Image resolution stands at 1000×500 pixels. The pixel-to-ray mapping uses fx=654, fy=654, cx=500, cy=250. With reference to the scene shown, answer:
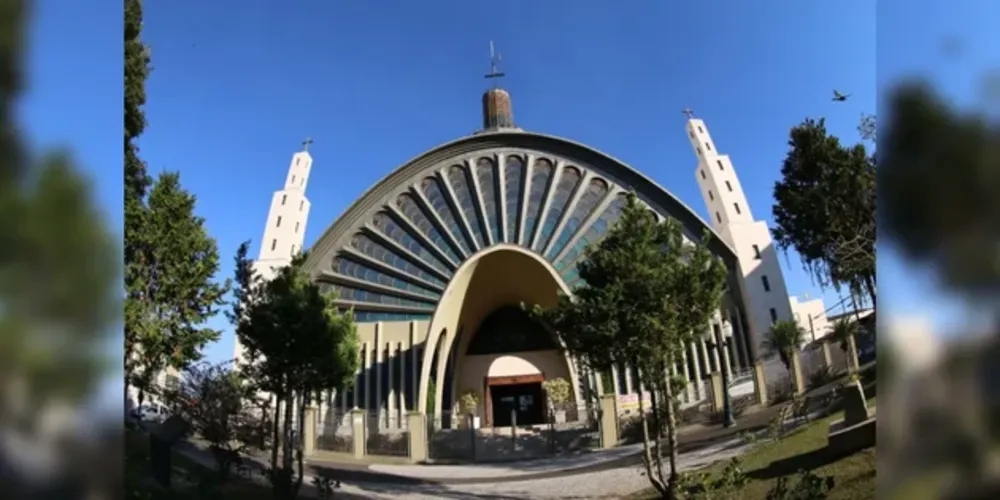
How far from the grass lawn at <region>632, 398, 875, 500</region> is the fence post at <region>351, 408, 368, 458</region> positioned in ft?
4.58

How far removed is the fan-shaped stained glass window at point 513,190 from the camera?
3.90 metres

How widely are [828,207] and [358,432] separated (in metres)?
2.59

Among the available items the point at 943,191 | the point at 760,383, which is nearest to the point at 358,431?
the point at 760,383

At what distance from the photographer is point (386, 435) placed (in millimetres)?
3523

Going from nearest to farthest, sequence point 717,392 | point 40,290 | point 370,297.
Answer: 1. point 40,290
2. point 717,392
3. point 370,297

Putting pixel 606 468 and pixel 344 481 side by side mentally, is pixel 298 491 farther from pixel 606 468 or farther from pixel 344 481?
pixel 606 468

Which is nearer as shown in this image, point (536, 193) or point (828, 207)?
point (828, 207)

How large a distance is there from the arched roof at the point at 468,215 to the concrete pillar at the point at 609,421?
0.61 metres

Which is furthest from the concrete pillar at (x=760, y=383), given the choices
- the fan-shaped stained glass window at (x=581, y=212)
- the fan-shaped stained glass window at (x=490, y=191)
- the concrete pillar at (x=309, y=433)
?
the concrete pillar at (x=309, y=433)

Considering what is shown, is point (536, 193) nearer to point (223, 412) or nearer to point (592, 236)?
point (592, 236)

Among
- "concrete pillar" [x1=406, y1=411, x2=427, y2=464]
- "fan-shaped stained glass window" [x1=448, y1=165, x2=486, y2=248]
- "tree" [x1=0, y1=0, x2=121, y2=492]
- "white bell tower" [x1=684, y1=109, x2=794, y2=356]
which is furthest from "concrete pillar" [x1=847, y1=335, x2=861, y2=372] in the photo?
"tree" [x1=0, y1=0, x2=121, y2=492]

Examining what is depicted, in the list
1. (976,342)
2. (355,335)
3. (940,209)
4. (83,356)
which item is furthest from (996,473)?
(355,335)

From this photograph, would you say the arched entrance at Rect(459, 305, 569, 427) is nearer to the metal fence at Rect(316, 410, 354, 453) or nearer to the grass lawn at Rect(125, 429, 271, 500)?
the metal fence at Rect(316, 410, 354, 453)

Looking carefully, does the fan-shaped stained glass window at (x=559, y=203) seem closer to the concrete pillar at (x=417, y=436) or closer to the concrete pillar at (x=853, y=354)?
the concrete pillar at (x=417, y=436)
